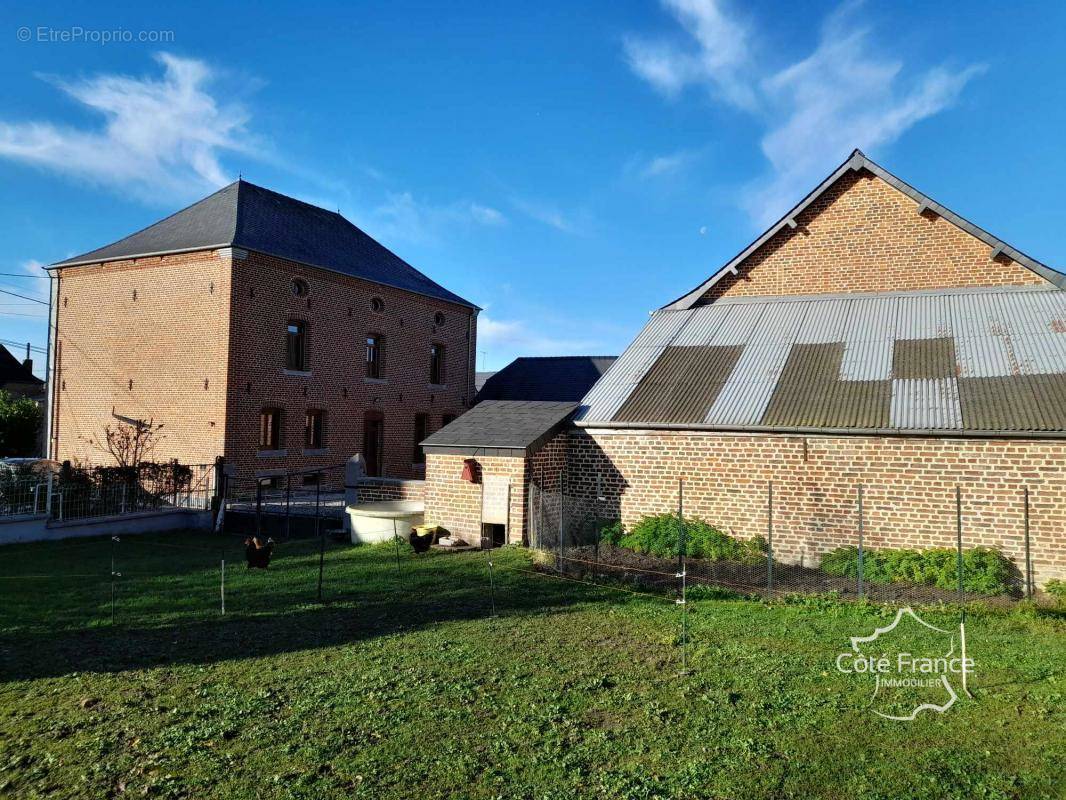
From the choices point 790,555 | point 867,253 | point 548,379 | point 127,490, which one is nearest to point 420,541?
point 790,555

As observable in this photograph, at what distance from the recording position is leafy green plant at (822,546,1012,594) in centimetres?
1081

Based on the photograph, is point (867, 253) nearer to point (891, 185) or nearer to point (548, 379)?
point (891, 185)

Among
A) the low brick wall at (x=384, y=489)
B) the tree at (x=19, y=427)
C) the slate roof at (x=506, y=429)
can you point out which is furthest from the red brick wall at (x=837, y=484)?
the tree at (x=19, y=427)

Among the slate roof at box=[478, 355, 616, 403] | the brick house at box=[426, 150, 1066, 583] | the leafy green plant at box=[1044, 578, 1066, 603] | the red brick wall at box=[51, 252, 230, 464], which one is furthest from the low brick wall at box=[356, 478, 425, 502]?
the slate roof at box=[478, 355, 616, 403]

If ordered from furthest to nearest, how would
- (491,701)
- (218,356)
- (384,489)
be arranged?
(218,356), (384,489), (491,701)

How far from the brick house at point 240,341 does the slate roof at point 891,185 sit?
11860 millimetres

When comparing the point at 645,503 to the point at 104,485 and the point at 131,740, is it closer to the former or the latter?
the point at 131,740

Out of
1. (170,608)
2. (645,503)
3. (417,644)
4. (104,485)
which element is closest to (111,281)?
(104,485)

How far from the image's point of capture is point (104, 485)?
54.8 ft

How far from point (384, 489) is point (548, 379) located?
17.4 m

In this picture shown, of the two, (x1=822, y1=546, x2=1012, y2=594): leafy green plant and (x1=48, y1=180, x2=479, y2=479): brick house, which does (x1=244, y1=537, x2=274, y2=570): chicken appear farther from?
(x1=822, y1=546, x2=1012, y2=594): leafy green plant

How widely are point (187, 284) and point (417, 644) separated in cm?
1801

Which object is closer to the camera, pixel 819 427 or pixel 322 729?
pixel 322 729

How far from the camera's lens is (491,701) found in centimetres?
644
